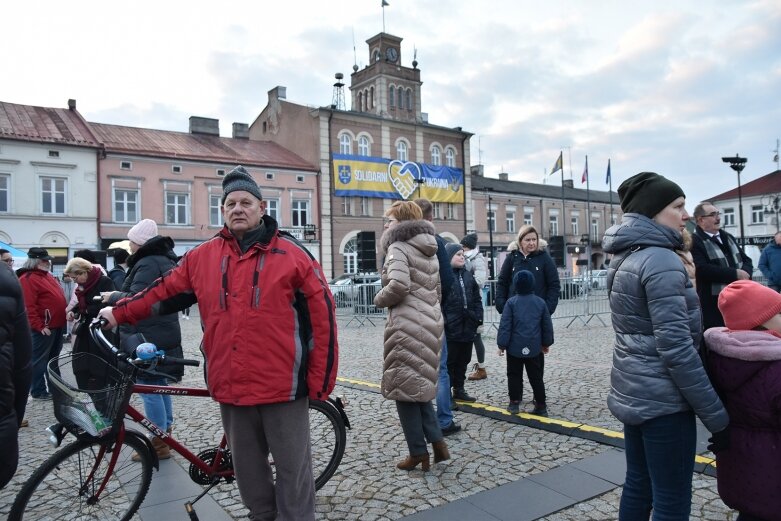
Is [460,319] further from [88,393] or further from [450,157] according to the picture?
[450,157]

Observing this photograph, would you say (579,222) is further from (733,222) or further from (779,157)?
(779,157)

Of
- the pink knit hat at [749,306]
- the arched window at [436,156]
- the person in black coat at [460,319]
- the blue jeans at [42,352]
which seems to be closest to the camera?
the pink knit hat at [749,306]

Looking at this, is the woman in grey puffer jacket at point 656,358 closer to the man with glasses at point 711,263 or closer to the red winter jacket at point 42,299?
the man with glasses at point 711,263

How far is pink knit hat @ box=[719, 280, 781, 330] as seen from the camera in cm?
255

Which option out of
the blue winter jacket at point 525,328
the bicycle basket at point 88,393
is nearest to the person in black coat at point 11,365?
the bicycle basket at point 88,393

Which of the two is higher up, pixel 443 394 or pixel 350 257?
pixel 350 257

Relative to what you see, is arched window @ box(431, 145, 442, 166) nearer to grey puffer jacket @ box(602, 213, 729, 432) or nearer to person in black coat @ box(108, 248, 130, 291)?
person in black coat @ box(108, 248, 130, 291)

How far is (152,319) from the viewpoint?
4.80 m

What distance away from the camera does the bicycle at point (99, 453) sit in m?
3.09

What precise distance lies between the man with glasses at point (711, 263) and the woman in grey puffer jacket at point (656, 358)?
3526 millimetres

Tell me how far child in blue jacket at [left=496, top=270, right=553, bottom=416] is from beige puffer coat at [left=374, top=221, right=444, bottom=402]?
5.14ft

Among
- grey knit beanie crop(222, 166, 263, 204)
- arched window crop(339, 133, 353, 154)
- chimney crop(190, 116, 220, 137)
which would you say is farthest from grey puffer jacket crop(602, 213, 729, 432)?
chimney crop(190, 116, 220, 137)

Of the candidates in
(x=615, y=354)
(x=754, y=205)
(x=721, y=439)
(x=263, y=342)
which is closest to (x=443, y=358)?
(x=615, y=354)

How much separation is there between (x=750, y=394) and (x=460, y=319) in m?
3.65
